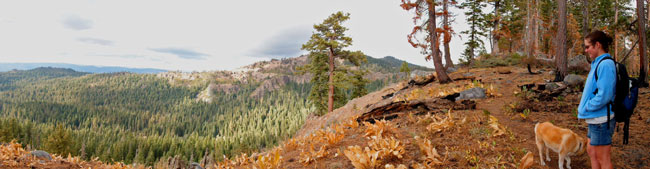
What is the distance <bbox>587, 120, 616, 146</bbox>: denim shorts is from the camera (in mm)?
2990

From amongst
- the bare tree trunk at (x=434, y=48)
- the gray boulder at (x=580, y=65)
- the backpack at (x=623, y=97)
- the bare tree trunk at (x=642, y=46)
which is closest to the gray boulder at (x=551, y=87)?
the bare tree trunk at (x=642, y=46)

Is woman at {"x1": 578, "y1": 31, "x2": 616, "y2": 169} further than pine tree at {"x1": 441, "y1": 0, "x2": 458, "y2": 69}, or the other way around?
pine tree at {"x1": 441, "y1": 0, "x2": 458, "y2": 69}

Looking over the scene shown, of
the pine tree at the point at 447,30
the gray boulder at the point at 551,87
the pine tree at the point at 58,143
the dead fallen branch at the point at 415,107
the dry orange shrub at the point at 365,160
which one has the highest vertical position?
the pine tree at the point at 447,30

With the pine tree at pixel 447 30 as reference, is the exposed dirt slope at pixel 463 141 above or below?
below

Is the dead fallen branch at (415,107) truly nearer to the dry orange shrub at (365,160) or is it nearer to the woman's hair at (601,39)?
the dry orange shrub at (365,160)

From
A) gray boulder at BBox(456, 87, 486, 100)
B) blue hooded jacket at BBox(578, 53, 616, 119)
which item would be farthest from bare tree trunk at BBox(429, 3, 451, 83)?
blue hooded jacket at BBox(578, 53, 616, 119)

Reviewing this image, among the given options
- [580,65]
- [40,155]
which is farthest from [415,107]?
[580,65]

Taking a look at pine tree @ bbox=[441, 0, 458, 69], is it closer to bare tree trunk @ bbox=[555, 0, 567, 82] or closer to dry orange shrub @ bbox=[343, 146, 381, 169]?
bare tree trunk @ bbox=[555, 0, 567, 82]

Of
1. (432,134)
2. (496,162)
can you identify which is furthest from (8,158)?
(496,162)

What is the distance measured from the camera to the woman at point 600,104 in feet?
9.76

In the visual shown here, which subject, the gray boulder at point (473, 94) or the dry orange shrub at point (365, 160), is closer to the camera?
the dry orange shrub at point (365, 160)

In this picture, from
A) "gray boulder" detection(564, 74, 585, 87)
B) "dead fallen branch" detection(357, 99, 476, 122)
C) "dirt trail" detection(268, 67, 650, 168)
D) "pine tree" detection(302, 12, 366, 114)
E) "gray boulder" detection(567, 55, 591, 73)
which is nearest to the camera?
"dirt trail" detection(268, 67, 650, 168)

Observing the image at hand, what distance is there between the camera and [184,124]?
615 feet

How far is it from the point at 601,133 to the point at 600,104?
0.36 m
